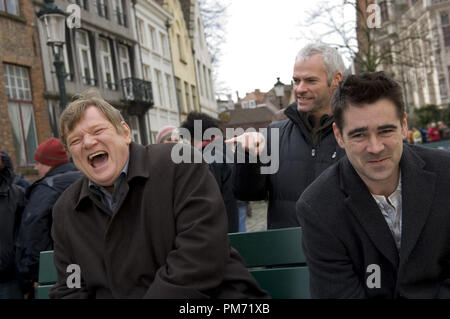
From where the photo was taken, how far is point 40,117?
16438mm

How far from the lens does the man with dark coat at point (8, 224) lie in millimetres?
4668

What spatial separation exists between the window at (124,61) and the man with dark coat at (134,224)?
22.8m

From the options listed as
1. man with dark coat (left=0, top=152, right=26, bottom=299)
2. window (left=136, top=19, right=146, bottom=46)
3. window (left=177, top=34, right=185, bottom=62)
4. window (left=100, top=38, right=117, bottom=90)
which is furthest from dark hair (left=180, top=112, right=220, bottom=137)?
window (left=177, top=34, right=185, bottom=62)

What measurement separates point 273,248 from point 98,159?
1.14m

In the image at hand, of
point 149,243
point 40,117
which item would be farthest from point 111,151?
point 40,117

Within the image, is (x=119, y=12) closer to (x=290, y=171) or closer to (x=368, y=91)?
(x=290, y=171)

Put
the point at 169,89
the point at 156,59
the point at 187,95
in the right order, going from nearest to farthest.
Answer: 1. the point at 156,59
2. the point at 169,89
3. the point at 187,95

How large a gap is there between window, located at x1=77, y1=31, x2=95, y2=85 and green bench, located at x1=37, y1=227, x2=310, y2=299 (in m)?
18.8

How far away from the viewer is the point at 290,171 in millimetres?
3594

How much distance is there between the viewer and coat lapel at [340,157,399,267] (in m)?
2.42

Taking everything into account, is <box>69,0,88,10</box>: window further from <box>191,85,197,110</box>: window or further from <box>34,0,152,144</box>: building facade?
<box>191,85,197,110</box>: window

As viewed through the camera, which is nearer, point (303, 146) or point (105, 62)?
point (303, 146)

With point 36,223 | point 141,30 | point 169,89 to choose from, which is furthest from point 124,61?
point 36,223
